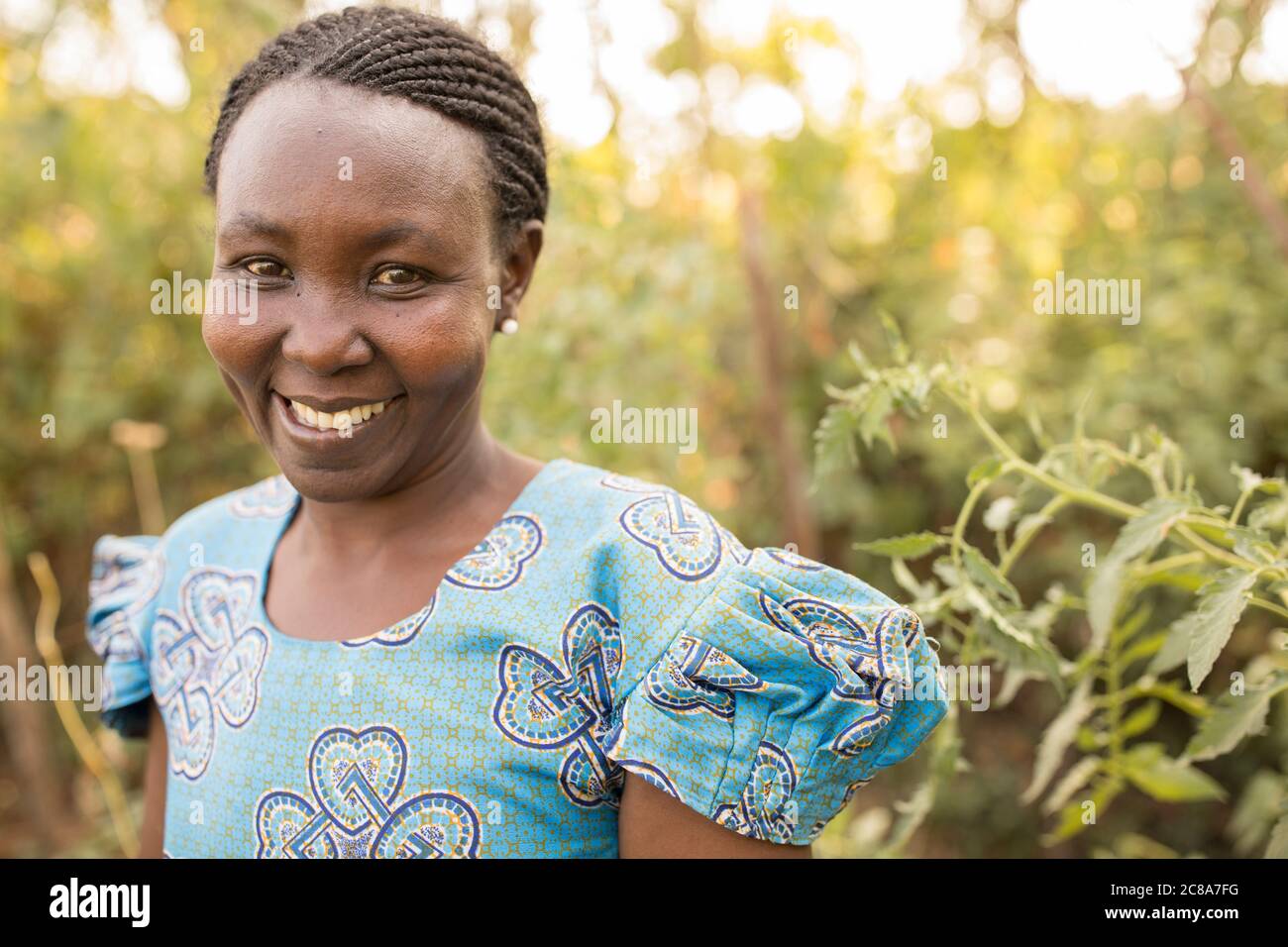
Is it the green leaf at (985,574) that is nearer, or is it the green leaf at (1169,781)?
the green leaf at (985,574)

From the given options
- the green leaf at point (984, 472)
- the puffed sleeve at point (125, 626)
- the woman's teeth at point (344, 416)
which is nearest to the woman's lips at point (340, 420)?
the woman's teeth at point (344, 416)

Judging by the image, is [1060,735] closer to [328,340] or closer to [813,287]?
[328,340]

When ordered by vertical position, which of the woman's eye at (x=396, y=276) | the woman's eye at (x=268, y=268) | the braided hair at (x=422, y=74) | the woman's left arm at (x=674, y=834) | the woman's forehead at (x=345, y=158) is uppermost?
the braided hair at (x=422, y=74)

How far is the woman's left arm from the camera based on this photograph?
1187 mm

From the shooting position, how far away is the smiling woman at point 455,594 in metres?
1.18

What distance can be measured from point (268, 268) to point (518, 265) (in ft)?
1.04

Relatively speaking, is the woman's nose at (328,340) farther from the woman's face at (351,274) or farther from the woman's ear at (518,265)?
the woman's ear at (518,265)

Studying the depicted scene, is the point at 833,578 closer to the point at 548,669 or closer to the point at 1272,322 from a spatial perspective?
the point at 548,669

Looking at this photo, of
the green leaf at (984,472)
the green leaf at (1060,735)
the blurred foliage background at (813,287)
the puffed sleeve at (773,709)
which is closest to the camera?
the puffed sleeve at (773,709)

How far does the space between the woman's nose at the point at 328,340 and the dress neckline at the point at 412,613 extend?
272mm

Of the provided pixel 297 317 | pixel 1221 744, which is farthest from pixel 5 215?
pixel 1221 744

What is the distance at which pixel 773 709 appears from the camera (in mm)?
1190

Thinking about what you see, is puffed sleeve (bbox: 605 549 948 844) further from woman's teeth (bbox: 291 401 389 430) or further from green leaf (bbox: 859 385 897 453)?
woman's teeth (bbox: 291 401 389 430)

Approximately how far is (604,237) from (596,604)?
1.22 meters
